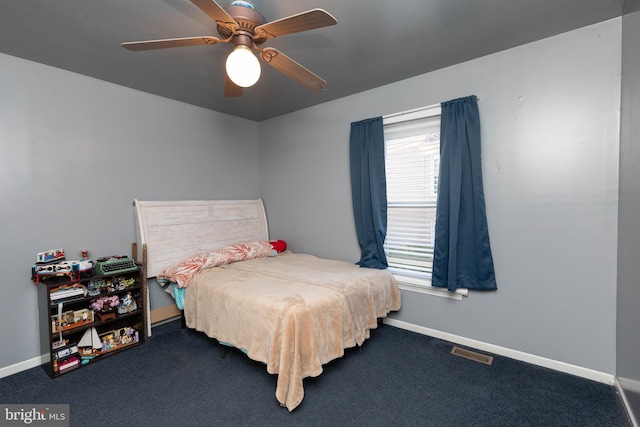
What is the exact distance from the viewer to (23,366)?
8.13 feet

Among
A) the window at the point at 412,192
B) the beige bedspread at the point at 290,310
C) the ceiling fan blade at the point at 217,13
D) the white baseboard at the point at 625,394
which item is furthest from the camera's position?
the window at the point at 412,192

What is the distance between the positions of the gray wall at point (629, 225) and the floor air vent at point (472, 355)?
80 centimetres

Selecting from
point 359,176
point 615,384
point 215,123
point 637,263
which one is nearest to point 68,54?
point 215,123

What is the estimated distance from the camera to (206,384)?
223 cm

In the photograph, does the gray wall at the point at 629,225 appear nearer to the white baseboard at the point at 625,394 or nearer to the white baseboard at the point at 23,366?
the white baseboard at the point at 625,394

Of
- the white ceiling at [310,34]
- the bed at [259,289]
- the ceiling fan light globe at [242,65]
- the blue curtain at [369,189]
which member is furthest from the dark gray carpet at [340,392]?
the white ceiling at [310,34]

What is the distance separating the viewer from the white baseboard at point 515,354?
217 centimetres

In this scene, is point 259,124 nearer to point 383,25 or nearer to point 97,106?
point 97,106

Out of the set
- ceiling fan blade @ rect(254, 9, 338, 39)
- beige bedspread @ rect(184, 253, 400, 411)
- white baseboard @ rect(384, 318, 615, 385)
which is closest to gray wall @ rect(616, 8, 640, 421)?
white baseboard @ rect(384, 318, 615, 385)

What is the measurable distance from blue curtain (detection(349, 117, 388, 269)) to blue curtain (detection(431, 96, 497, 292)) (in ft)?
2.10

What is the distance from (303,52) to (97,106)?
2154 mm

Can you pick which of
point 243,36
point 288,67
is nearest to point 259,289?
point 288,67

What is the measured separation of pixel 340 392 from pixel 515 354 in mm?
1552

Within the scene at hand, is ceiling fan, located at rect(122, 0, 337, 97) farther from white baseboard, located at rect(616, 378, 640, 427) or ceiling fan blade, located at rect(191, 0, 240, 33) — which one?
white baseboard, located at rect(616, 378, 640, 427)
